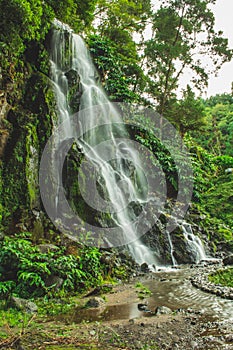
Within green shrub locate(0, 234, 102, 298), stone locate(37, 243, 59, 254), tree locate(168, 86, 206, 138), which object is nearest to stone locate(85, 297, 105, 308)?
green shrub locate(0, 234, 102, 298)

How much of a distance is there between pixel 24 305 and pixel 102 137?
30.7 ft

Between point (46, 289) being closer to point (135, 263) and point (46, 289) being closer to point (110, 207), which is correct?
point (135, 263)

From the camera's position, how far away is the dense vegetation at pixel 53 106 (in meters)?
6.49

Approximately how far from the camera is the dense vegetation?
649cm

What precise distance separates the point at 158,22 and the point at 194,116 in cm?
568

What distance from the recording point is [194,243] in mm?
11961

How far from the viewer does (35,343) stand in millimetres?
3449

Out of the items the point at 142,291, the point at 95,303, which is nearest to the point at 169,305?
the point at 142,291

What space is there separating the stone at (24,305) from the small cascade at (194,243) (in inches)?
294

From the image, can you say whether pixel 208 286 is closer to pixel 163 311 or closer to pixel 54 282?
pixel 163 311

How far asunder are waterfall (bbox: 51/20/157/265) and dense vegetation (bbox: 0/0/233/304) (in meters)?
0.69

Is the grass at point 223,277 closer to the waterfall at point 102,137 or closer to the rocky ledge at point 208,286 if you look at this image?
the rocky ledge at point 208,286

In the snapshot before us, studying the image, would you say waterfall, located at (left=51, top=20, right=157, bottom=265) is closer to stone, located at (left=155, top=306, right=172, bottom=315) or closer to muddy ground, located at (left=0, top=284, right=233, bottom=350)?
stone, located at (left=155, top=306, right=172, bottom=315)

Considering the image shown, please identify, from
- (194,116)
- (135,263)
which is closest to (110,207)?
(135,263)
